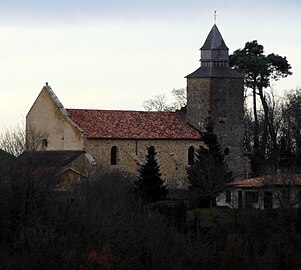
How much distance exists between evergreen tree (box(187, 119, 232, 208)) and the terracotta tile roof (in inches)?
53.4

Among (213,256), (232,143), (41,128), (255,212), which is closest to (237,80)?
(232,143)

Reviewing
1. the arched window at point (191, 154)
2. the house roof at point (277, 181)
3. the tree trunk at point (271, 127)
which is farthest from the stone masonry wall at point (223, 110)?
the house roof at point (277, 181)

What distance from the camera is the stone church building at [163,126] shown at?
73.8m

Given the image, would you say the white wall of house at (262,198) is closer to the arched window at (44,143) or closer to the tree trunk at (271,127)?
the arched window at (44,143)

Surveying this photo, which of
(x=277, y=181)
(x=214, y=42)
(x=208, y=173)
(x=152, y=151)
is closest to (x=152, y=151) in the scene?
(x=152, y=151)

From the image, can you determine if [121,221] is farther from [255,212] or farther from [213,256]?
[255,212]

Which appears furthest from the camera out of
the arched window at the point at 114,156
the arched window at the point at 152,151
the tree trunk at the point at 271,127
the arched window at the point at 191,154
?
the tree trunk at the point at 271,127

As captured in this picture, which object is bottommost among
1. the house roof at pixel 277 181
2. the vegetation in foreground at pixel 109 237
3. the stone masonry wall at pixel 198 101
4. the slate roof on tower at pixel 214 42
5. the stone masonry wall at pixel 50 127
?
the vegetation in foreground at pixel 109 237

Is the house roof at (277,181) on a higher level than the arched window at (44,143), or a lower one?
lower

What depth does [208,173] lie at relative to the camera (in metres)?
70.6

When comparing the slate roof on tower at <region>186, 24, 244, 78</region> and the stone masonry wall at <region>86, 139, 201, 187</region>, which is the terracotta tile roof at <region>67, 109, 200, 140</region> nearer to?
the stone masonry wall at <region>86, 139, 201, 187</region>

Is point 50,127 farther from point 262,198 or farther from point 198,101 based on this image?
point 262,198

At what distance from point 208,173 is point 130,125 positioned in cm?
676

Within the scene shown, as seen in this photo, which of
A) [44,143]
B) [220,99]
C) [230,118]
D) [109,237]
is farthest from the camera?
[230,118]
